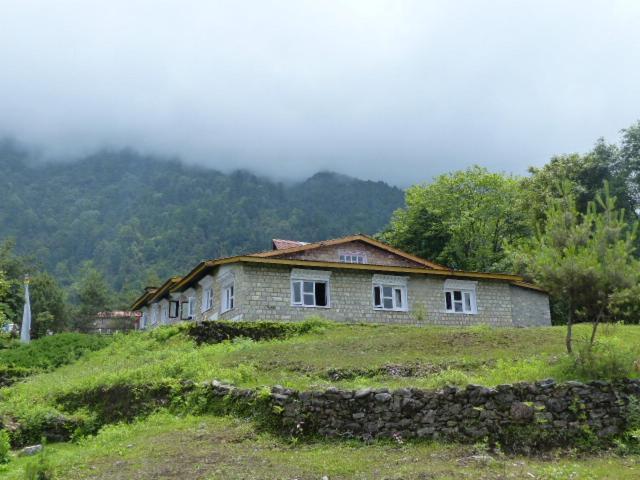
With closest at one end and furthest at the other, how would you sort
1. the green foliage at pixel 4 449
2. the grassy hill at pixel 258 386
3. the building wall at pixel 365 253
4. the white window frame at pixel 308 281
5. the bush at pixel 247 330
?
1. the grassy hill at pixel 258 386
2. the green foliage at pixel 4 449
3. the bush at pixel 247 330
4. the white window frame at pixel 308 281
5. the building wall at pixel 365 253

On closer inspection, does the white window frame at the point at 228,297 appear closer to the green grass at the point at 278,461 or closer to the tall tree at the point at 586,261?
the green grass at the point at 278,461

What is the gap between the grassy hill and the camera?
12109 millimetres

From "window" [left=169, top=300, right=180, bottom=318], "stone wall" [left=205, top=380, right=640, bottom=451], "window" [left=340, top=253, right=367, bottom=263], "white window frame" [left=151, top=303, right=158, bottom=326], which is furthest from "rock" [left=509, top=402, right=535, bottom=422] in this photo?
"white window frame" [left=151, top=303, right=158, bottom=326]

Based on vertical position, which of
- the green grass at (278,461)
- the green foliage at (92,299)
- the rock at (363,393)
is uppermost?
the green foliage at (92,299)

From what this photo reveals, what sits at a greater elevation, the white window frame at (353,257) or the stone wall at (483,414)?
the white window frame at (353,257)

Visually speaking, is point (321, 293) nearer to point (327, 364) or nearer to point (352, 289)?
point (352, 289)

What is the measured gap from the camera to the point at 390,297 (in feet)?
110

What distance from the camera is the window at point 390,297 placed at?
109 feet

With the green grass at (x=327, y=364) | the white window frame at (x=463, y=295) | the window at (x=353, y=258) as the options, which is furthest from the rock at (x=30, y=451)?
the white window frame at (x=463, y=295)

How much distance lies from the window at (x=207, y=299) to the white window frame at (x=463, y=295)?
11.7 meters

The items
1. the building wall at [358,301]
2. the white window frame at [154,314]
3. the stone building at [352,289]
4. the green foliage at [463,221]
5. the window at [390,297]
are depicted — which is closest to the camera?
the building wall at [358,301]

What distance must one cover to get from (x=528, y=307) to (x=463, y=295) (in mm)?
4772

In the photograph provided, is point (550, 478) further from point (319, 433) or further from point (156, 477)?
point (156, 477)

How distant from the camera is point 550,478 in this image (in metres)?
11.3
